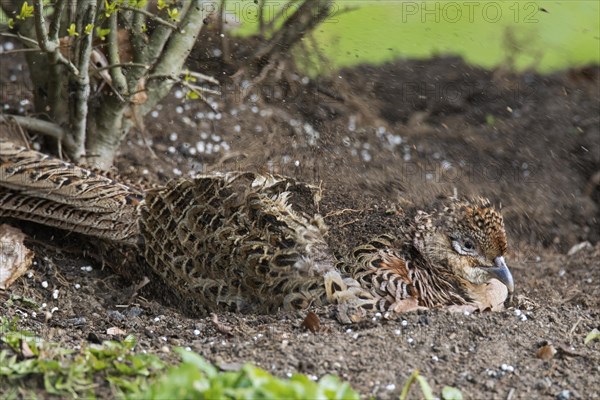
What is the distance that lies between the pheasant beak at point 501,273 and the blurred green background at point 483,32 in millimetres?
2954

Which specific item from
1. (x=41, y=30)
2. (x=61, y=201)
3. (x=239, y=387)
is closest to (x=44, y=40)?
(x=41, y=30)

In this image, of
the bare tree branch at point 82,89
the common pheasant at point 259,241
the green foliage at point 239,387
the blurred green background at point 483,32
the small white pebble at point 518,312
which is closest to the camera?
the green foliage at point 239,387

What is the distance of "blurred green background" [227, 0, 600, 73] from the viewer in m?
7.67

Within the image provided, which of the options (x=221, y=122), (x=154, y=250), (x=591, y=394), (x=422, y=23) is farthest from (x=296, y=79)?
(x=591, y=394)

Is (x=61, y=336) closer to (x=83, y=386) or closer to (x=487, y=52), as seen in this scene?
(x=83, y=386)

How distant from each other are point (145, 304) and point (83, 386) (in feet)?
6.04

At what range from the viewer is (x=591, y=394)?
3.70 metres

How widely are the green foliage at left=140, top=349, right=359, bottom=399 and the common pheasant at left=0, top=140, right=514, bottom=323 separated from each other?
1431 mm

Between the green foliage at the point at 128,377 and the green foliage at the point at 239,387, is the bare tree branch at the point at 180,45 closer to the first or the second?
the green foliage at the point at 128,377

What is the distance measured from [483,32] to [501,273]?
3676 mm

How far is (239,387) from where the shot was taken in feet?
10.2

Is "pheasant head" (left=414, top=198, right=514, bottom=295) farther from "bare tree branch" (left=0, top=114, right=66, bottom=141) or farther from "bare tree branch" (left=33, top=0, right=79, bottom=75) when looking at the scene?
"bare tree branch" (left=0, top=114, right=66, bottom=141)

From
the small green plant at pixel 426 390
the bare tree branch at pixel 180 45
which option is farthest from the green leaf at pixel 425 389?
the bare tree branch at pixel 180 45

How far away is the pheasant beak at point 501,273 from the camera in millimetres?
5020
